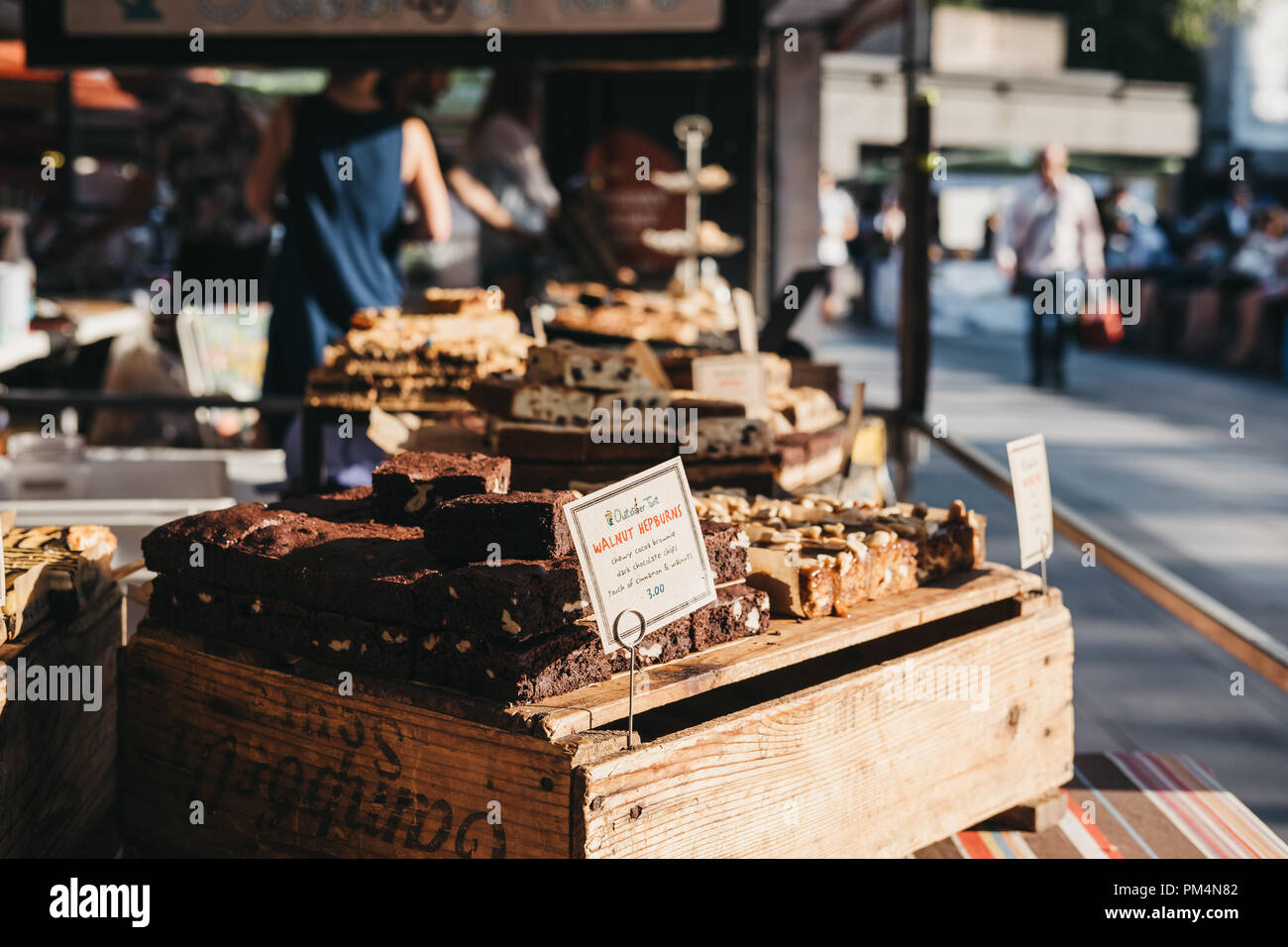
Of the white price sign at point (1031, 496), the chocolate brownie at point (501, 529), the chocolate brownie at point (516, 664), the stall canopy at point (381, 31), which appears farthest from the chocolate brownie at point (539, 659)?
the stall canopy at point (381, 31)

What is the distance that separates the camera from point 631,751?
1493mm

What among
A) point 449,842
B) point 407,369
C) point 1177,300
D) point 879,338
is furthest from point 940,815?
point 879,338

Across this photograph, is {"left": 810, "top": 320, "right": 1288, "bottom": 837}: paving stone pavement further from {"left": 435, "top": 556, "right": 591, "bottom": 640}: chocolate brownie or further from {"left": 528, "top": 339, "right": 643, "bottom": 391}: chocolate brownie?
{"left": 435, "top": 556, "right": 591, "bottom": 640}: chocolate brownie

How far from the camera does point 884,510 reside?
232cm

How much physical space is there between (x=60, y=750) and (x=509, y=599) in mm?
778

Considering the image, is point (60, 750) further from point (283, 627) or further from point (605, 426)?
point (605, 426)

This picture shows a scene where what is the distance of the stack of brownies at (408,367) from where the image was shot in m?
3.12

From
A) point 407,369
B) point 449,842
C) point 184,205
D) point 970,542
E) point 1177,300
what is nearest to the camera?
point 449,842

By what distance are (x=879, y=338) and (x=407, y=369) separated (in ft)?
52.6

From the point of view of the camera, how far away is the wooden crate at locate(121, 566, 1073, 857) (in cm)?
151

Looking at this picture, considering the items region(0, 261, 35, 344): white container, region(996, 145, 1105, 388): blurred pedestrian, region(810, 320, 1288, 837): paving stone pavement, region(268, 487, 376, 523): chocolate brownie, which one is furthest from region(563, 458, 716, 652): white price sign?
region(996, 145, 1105, 388): blurred pedestrian

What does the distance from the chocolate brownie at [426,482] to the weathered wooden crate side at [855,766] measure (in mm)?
531

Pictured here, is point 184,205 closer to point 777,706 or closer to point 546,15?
point 546,15
